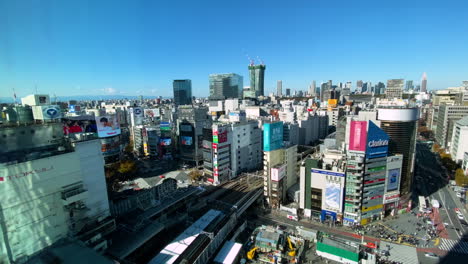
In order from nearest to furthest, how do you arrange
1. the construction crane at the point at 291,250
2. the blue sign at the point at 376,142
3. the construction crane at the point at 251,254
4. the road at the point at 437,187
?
the construction crane at the point at 291,250 < the construction crane at the point at 251,254 < the blue sign at the point at 376,142 < the road at the point at 437,187

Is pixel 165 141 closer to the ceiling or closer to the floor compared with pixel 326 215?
closer to the ceiling

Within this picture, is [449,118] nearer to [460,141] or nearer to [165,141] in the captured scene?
[460,141]

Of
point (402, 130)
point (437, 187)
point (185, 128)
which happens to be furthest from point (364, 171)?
point (185, 128)

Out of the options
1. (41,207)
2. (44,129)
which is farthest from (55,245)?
(44,129)

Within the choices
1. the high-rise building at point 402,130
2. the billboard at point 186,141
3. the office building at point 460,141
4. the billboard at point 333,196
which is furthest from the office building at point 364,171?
the billboard at point 186,141

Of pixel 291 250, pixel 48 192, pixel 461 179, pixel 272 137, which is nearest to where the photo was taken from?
pixel 48 192

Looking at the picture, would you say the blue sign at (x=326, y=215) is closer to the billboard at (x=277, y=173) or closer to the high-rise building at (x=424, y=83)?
the billboard at (x=277, y=173)

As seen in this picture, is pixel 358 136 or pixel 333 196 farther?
pixel 333 196
